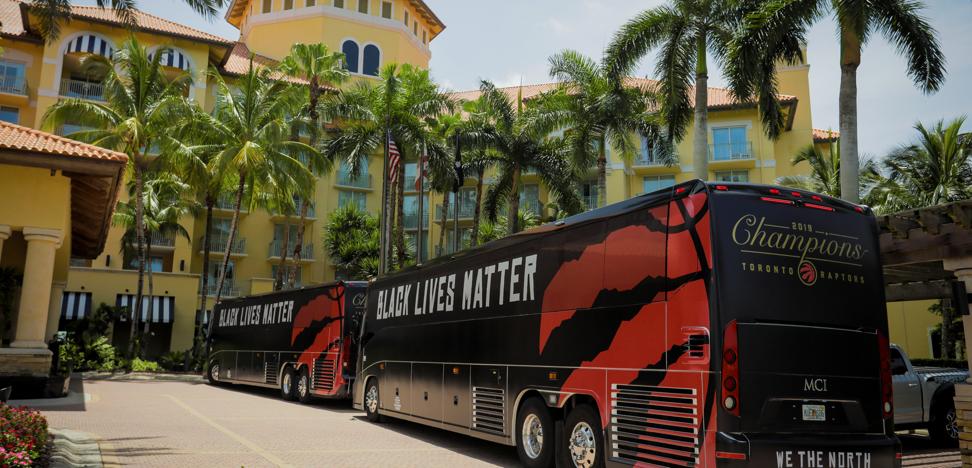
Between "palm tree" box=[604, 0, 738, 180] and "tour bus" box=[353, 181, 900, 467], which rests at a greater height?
"palm tree" box=[604, 0, 738, 180]

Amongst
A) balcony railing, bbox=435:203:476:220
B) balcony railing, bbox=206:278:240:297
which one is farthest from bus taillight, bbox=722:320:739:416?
balcony railing, bbox=435:203:476:220

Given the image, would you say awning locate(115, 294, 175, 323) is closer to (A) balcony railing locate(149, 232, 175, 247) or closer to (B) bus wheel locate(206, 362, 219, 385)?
(A) balcony railing locate(149, 232, 175, 247)

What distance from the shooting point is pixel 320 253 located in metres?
52.3

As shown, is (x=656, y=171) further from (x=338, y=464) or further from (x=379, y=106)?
(x=338, y=464)

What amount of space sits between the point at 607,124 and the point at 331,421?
1722 cm

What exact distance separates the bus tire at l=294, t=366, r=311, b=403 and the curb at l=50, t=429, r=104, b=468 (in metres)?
7.77

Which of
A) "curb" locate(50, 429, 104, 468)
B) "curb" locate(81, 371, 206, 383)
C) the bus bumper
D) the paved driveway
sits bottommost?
the paved driveway

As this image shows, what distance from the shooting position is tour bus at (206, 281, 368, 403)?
18406mm

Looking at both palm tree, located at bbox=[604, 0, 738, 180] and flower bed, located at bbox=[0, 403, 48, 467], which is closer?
flower bed, located at bbox=[0, 403, 48, 467]

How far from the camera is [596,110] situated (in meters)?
28.3

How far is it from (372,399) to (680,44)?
14375mm

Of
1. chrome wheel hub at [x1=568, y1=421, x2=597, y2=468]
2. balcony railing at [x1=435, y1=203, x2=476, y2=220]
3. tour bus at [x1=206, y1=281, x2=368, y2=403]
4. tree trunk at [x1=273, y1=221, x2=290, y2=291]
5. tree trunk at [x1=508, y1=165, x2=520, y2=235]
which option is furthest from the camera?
balcony railing at [x1=435, y1=203, x2=476, y2=220]

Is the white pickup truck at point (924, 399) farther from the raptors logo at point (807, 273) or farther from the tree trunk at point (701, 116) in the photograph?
the tree trunk at point (701, 116)

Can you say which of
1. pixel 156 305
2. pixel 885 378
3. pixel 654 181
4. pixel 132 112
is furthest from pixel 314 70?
pixel 885 378
